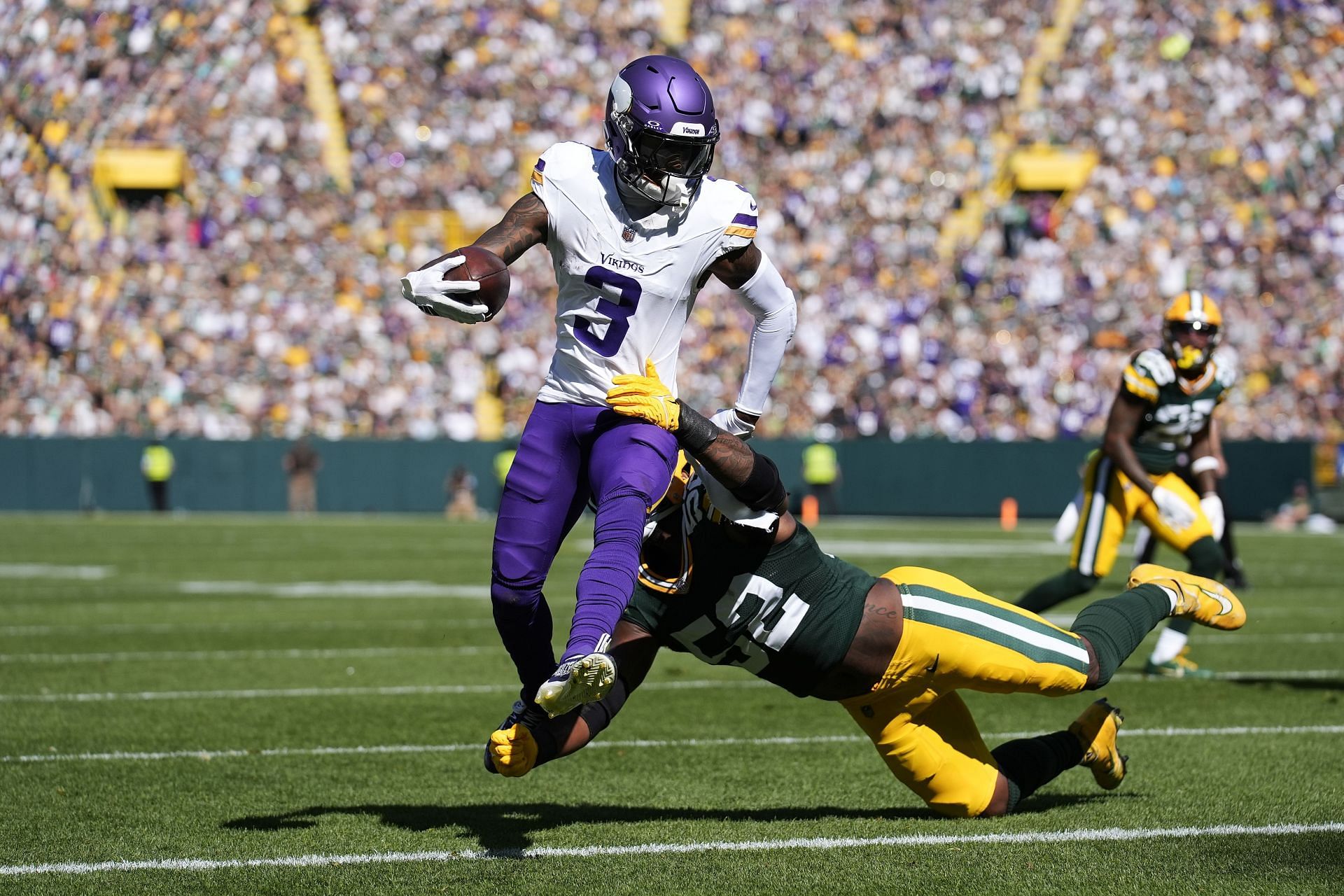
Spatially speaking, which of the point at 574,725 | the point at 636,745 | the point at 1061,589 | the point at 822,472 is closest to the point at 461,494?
the point at 822,472

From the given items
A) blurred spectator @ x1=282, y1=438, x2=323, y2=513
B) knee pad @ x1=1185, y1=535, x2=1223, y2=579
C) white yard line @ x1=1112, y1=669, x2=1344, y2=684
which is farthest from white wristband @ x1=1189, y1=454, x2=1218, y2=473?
blurred spectator @ x1=282, y1=438, x2=323, y2=513

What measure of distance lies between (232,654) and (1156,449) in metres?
4.64

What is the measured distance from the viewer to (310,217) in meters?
26.0

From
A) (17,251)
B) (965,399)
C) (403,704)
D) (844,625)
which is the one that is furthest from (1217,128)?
(844,625)

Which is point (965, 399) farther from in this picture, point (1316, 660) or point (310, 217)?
point (1316, 660)

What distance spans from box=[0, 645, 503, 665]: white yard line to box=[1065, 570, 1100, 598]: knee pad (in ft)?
9.49

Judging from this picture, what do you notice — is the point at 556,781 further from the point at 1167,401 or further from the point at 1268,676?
the point at 1167,401

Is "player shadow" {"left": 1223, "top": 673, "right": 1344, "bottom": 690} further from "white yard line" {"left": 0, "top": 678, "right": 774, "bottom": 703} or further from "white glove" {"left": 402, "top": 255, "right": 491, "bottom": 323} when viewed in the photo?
"white glove" {"left": 402, "top": 255, "right": 491, "bottom": 323}

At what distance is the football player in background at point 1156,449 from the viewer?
8.10m

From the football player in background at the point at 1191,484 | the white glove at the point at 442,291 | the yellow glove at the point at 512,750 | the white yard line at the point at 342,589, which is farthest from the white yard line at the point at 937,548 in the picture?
the white glove at the point at 442,291

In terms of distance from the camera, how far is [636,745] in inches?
234

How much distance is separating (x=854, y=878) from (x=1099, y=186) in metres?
23.4

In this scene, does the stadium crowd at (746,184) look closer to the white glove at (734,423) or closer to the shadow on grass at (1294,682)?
the shadow on grass at (1294,682)

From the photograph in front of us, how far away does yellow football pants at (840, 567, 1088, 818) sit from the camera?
4344mm
